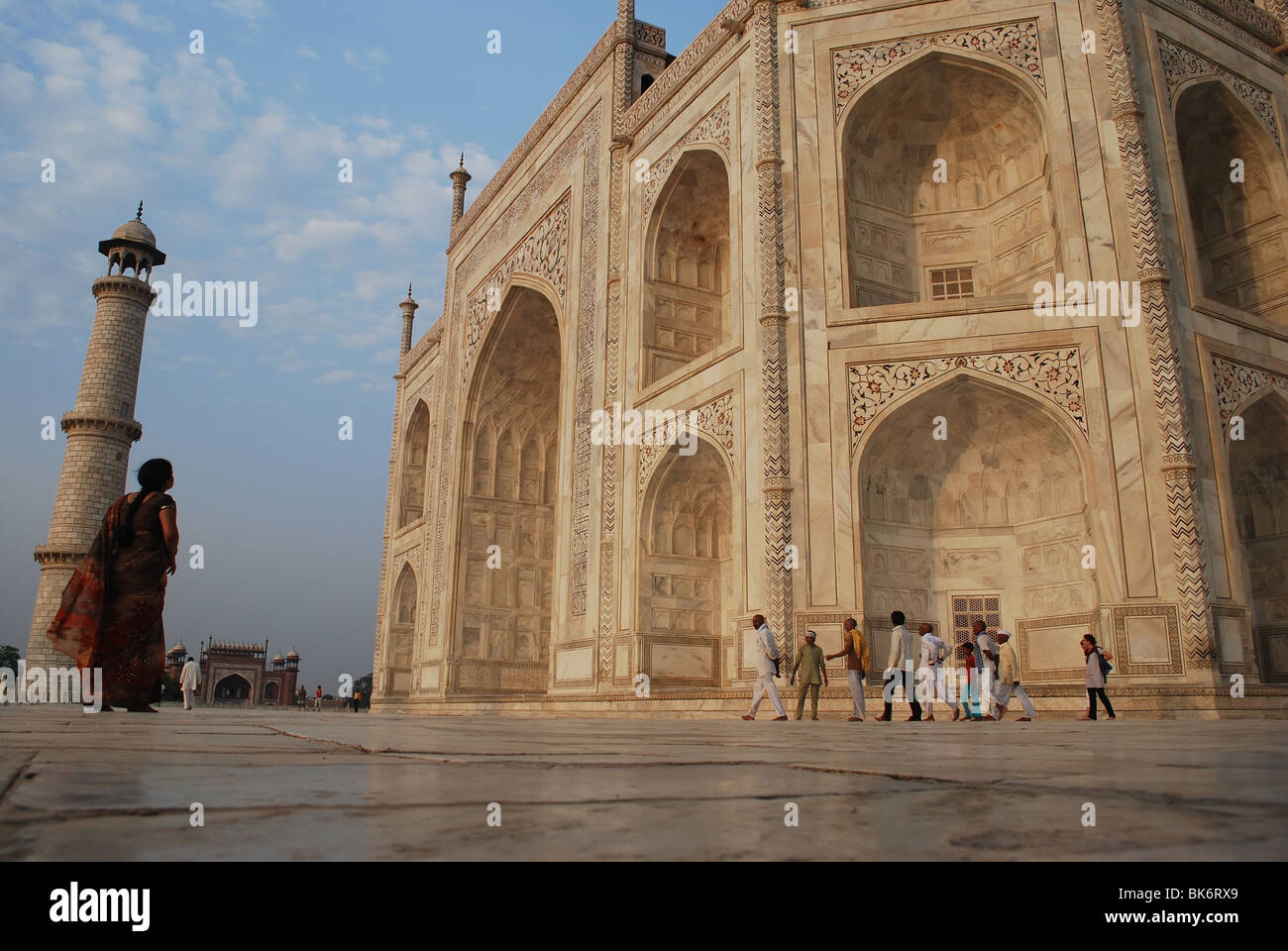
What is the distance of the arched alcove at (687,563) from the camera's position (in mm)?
11852

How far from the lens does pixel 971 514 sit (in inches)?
424

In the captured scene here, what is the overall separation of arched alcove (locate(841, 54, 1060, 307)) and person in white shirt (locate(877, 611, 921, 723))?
4547mm

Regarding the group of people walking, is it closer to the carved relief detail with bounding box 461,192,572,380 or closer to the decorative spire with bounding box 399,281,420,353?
the carved relief detail with bounding box 461,192,572,380

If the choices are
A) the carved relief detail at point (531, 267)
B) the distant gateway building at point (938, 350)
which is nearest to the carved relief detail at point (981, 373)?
→ the distant gateway building at point (938, 350)

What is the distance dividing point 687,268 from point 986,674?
7294mm

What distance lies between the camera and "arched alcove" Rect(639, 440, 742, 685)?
11.9 metres

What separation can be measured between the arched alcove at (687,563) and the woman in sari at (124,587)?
23.9 feet

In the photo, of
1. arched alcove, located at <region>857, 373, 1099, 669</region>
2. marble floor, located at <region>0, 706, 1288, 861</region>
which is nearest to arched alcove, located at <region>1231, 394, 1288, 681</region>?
arched alcove, located at <region>857, 373, 1099, 669</region>

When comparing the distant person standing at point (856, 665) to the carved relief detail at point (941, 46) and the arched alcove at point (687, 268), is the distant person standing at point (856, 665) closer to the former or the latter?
the arched alcove at point (687, 268)

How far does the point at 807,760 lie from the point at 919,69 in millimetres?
11103

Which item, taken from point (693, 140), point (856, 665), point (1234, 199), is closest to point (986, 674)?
point (856, 665)

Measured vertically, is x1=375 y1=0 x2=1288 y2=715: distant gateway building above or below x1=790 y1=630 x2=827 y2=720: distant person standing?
above

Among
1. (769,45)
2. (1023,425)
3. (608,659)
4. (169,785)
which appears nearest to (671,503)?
(608,659)

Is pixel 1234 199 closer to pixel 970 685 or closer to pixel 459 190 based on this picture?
pixel 970 685
